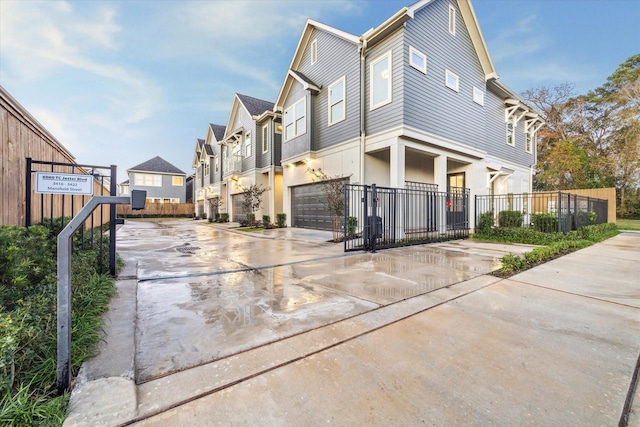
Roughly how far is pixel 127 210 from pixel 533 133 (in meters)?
38.9

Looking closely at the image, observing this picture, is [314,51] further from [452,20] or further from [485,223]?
[485,223]

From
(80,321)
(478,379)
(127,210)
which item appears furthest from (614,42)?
(127,210)

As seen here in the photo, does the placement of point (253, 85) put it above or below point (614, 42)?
above

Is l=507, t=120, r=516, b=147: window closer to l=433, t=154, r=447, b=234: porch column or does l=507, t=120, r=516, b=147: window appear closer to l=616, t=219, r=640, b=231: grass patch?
l=616, t=219, r=640, b=231: grass patch

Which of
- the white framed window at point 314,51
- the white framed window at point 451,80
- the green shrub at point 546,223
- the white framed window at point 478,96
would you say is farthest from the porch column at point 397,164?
the white framed window at point 314,51

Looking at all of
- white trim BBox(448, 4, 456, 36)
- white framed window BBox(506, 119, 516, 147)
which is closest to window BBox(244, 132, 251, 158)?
white trim BBox(448, 4, 456, 36)

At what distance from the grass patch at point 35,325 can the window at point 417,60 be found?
10450 millimetres

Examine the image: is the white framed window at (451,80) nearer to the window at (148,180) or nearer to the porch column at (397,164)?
the porch column at (397,164)

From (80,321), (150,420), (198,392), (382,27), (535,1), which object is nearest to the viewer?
(150,420)

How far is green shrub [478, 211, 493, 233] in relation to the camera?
10.3 m

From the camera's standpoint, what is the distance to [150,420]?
1.48m

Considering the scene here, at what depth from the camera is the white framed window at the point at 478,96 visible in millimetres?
12211

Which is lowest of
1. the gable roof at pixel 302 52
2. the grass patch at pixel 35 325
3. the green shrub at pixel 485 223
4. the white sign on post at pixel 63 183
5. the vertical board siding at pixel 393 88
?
the grass patch at pixel 35 325

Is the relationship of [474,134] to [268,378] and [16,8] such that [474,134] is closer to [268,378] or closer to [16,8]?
[268,378]
